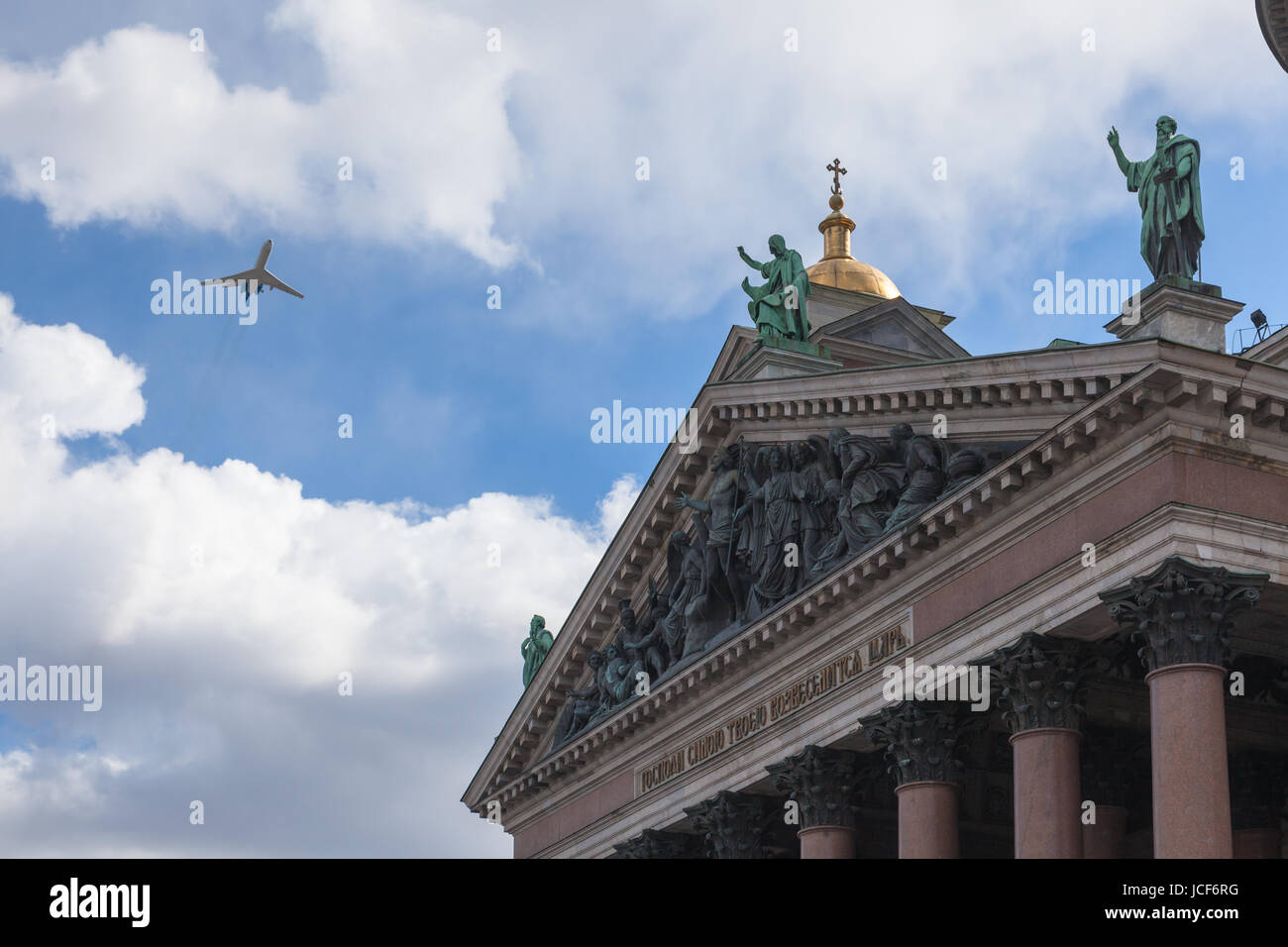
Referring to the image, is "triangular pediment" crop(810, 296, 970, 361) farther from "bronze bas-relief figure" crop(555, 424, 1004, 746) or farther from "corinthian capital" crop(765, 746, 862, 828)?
"corinthian capital" crop(765, 746, 862, 828)

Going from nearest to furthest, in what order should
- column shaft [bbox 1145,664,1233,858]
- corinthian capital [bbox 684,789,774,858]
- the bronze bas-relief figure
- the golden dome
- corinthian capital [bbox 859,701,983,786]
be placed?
column shaft [bbox 1145,664,1233,858]
corinthian capital [bbox 859,701,983,786]
the bronze bas-relief figure
corinthian capital [bbox 684,789,774,858]
the golden dome

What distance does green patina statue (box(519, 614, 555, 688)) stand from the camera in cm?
4478

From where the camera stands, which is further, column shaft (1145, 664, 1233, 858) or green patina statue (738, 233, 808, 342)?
green patina statue (738, 233, 808, 342)

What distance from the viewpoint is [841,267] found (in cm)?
5162

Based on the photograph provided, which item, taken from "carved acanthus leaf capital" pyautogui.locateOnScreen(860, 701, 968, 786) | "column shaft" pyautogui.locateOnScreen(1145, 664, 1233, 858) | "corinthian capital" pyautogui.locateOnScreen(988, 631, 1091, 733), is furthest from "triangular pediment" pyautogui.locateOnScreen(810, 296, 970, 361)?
"column shaft" pyautogui.locateOnScreen(1145, 664, 1233, 858)

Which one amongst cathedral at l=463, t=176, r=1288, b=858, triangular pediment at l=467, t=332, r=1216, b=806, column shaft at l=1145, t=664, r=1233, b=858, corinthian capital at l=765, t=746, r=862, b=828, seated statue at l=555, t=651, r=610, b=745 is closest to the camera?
column shaft at l=1145, t=664, r=1233, b=858

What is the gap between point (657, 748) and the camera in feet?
120

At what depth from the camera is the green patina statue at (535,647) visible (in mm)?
44781

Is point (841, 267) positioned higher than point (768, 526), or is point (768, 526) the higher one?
point (841, 267)

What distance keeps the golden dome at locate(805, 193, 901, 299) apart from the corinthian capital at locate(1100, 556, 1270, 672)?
26.7 m

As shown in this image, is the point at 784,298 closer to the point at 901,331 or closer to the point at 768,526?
the point at 768,526

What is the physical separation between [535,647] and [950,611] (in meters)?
18.9

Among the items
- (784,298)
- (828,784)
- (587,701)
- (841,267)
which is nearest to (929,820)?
(828,784)
